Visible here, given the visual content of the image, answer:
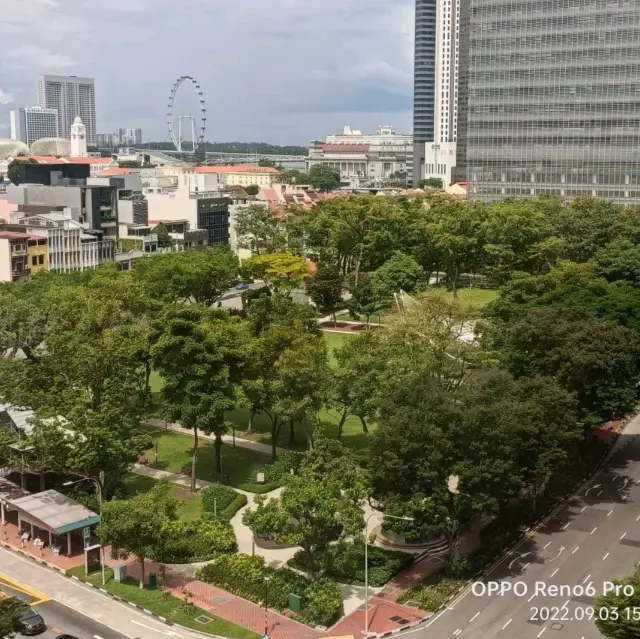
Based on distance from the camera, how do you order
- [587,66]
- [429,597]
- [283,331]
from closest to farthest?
[429,597] < [283,331] < [587,66]

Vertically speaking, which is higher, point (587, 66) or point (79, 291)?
point (587, 66)

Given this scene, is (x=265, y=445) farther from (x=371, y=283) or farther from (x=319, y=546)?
(x=371, y=283)

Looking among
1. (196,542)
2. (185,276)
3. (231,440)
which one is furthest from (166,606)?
(185,276)

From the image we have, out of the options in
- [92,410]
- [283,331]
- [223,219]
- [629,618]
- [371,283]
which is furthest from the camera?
[223,219]

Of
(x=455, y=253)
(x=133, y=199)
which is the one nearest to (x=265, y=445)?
(x=455, y=253)

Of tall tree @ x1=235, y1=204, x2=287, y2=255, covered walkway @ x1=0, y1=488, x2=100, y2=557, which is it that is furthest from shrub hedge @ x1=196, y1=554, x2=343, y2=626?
tall tree @ x1=235, y1=204, x2=287, y2=255

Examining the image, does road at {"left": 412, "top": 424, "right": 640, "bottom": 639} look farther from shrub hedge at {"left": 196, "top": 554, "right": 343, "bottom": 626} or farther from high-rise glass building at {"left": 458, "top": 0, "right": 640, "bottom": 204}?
high-rise glass building at {"left": 458, "top": 0, "right": 640, "bottom": 204}

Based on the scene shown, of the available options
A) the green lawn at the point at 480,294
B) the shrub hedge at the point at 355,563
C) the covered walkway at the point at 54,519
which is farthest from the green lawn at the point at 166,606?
the green lawn at the point at 480,294
